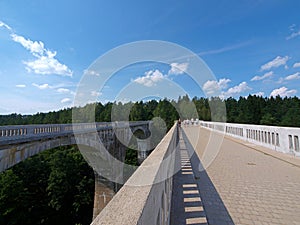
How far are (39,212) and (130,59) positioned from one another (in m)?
25.3

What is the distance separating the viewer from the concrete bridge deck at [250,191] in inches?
110

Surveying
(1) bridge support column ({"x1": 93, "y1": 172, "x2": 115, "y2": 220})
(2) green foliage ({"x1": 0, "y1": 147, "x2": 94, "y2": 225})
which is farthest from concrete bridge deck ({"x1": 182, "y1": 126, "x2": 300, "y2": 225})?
(2) green foliage ({"x1": 0, "y1": 147, "x2": 94, "y2": 225})

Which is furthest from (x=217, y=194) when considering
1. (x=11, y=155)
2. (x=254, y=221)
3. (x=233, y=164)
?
(x=11, y=155)

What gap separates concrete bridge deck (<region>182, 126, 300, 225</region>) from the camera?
279cm

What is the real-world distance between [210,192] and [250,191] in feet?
2.84

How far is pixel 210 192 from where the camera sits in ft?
12.4

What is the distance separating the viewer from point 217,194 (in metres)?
3.67

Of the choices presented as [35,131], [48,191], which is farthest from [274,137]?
[48,191]

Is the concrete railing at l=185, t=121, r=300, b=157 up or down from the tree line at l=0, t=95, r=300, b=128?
down

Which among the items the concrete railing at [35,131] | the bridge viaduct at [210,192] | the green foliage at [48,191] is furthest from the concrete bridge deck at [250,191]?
the green foliage at [48,191]

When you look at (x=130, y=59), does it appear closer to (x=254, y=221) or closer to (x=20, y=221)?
(x=254, y=221)

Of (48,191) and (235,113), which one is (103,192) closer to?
(48,191)

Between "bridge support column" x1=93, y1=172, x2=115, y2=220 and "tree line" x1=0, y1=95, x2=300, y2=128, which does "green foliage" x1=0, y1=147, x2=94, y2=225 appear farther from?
"tree line" x1=0, y1=95, x2=300, y2=128

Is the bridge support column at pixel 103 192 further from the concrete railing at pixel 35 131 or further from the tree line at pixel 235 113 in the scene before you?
the tree line at pixel 235 113
